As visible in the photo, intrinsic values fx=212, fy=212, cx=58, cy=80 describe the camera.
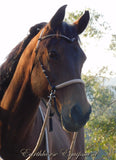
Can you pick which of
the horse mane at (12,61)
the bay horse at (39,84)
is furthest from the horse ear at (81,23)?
the horse mane at (12,61)

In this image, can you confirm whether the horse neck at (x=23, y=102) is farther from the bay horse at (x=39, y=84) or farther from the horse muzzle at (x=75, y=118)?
the horse muzzle at (x=75, y=118)

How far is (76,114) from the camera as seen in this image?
1838 millimetres

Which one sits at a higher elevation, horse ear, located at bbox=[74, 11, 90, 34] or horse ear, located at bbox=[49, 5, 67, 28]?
horse ear, located at bbox=[49, 5, 67, 28]

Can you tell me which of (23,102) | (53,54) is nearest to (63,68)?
(53,54)

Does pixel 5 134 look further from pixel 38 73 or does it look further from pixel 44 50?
pixel 44 50

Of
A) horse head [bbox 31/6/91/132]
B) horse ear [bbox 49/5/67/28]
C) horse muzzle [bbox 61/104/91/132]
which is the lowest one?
horse muzzle [bbox 61/104/91/132]

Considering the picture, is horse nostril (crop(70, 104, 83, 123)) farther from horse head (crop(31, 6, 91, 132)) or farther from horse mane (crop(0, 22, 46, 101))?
horse mane (crop(0, 22, 46, 101))

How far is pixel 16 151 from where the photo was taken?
2305 mm

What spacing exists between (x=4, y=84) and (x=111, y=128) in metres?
6.00

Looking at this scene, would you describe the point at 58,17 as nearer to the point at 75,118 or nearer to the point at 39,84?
the point at 39,84

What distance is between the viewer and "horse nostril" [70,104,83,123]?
182 centimetres

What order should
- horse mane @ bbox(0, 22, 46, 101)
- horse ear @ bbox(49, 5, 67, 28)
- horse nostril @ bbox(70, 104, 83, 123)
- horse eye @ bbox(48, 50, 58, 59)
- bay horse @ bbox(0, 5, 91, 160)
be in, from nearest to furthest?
horse nostril @ bbox(70, 104, 83, 123), bay horse @ bbox(0, 5, 91, 160), horse eye @ bbox(48, 50, 58, 59), horse ear @ bbox(49, 5, 67, 28), horse mane @ bbox(0, 22, 46, 101)

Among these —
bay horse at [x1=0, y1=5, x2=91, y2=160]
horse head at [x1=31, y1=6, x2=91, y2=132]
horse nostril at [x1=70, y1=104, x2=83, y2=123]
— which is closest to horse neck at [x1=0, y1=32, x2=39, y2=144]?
bay horse at [x1=0, y1=5, x2=91, y2=160]

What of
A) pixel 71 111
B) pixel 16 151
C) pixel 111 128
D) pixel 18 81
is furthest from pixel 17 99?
pixel 111 128
